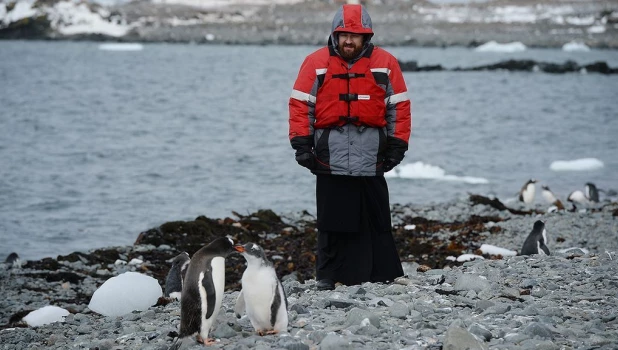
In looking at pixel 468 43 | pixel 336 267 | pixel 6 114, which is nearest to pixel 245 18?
pixel 468 43

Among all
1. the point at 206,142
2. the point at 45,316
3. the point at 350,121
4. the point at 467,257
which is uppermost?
the point at 350,121

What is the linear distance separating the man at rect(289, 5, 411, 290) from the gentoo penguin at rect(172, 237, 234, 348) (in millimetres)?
1248

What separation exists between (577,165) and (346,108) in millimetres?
12504

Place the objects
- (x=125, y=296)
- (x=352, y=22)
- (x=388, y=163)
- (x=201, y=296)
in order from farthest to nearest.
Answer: (x=125, y=296)
(x=388, y=163)
(x=352, y=22)
(x=201, y=296)

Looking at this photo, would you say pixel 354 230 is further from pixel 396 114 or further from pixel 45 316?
pixel 45 316

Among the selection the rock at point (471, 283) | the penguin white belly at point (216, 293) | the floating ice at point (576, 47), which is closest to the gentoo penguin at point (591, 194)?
the rock at point (471, 283)

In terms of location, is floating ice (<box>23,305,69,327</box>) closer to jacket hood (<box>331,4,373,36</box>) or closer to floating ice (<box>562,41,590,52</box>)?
jacket hood (<box>331,4,373,36</box>)

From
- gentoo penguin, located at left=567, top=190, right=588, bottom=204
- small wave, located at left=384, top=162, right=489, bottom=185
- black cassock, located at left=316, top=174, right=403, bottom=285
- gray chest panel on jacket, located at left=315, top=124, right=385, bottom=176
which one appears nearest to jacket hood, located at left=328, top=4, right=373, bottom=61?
gray chest panel on jacket, located at left=315, top=124, right=385, bottom=176

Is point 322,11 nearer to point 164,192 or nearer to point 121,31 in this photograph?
point 121,31

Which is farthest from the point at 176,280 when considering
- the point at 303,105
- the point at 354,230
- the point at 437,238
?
the point at 437,238

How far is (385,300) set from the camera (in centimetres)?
509

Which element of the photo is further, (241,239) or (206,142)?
(206,142)

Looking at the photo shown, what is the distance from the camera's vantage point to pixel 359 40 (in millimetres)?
5473

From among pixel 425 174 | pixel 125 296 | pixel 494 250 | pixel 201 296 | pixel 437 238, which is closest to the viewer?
pixel 201 296
